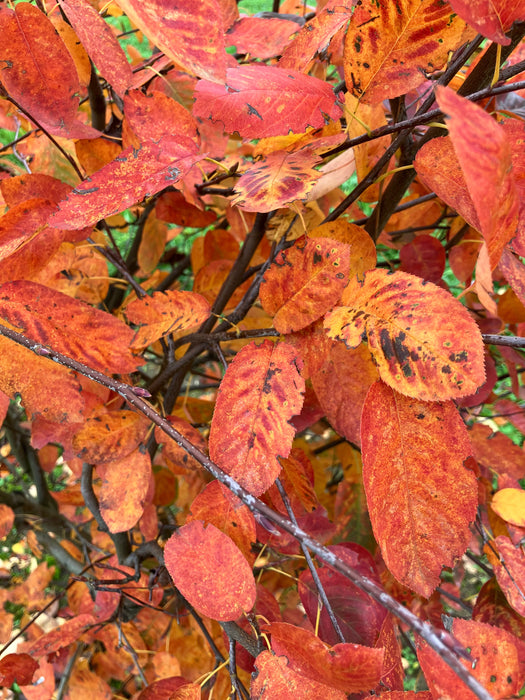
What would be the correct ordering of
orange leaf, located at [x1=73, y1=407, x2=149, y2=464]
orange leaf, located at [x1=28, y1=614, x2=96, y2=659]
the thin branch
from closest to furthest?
the thin branch
orange leaf, located at [x1=73, y1=407, x2=149, y2=464]
orange leaf, located at [x1=28, y1=614, x2=96, y2=659]

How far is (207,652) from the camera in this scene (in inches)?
33.1

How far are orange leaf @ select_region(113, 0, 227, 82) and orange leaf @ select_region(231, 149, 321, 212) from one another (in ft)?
0.28

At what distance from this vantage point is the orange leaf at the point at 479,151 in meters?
0.22

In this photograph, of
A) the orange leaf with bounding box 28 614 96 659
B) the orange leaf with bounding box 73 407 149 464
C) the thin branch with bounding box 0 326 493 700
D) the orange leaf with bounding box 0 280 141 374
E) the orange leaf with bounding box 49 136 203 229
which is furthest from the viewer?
the orange leaf with bounding box 28 614 96 659

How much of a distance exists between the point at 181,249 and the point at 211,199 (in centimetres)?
83

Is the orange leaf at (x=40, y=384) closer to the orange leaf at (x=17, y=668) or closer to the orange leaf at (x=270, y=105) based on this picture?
the orange leaf at (x=270, y=105)

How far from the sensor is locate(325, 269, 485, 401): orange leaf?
321 millimetres

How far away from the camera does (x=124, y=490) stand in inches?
22.1

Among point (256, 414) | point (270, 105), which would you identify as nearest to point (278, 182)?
point (270, 105)

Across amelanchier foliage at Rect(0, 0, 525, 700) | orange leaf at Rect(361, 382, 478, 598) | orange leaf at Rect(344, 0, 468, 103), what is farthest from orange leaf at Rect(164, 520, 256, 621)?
orange leaf at Rect(344, 0, 468, 103)

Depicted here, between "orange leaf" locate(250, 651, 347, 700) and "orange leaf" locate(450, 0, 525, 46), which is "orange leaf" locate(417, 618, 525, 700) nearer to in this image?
"orange leaf" locate(250, 651, 347, 700)

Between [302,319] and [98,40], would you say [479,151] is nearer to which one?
[302,319]

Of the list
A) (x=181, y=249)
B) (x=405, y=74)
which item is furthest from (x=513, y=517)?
(x=181, y=249)

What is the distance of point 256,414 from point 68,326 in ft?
0.65
